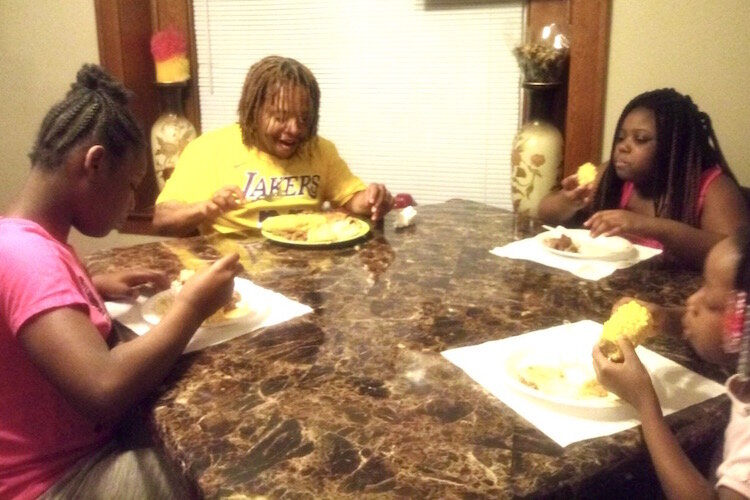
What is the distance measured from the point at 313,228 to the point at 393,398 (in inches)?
36.6

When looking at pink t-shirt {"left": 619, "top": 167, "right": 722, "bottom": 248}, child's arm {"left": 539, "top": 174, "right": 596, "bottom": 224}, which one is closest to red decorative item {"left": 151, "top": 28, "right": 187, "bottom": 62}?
child's arm {"left": 539, "top": 174, "right": 596, "bottom": 224}

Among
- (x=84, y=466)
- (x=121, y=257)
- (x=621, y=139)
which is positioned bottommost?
(x=84, y=466)

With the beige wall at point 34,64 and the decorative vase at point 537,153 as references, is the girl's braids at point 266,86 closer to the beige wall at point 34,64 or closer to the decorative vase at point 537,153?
the decorative vase at point 537,153

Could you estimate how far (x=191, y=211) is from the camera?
6.36ft

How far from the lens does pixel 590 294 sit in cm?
141

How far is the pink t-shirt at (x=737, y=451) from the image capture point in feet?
2.70

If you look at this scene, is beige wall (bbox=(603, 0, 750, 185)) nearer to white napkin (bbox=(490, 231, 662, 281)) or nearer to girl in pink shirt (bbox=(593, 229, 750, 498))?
white napkin (bbox=(490, 231, 662, 281))

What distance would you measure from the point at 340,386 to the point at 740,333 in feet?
1.87

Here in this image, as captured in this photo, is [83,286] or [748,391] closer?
[748,391]

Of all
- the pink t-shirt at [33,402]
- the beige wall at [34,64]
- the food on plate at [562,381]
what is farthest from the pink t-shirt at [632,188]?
the beige wall at [34,64]

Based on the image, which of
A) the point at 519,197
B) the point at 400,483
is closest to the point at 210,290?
the point at 400,483

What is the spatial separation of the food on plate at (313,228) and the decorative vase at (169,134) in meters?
1.33

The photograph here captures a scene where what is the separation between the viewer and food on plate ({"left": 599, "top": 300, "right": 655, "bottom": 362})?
1022 mm

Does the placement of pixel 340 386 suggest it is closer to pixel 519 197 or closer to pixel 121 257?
pixel 121 257
